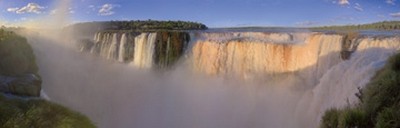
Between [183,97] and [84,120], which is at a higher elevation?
[84,120]

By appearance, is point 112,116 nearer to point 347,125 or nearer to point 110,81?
point 110,81

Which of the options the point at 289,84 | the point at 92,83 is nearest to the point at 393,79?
the point at 289,84

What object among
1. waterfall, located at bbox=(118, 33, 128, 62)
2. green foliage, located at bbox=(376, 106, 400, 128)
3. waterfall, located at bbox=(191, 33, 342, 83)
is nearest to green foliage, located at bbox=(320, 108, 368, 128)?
green foliage, located at bbox=(376, 106, 400, 128)

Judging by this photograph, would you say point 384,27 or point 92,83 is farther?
point 384,27

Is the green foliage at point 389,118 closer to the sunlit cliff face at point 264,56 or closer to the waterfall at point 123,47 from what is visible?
the sunlit cliff face at point 264,56

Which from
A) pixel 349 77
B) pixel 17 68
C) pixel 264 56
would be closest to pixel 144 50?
pixel 264 56

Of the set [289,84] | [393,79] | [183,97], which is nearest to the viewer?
[393,79]
